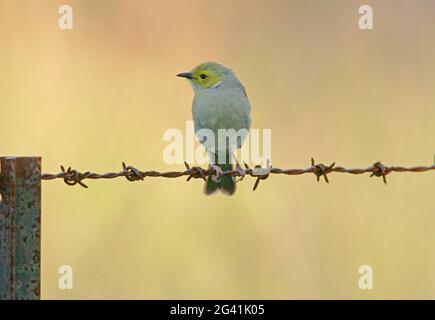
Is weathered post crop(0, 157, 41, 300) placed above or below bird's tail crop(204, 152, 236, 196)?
below

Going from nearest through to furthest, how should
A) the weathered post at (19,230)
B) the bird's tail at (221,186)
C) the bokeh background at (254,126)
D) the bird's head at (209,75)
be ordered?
the weathered post at (19,230) → the bird's tail at (221,186) → the bird's head at (209,75) → the bokeh background at (254,126)

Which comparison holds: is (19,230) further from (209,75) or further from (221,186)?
(209,75)

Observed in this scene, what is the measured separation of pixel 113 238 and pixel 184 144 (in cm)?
109

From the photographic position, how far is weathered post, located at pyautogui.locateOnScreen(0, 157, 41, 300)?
370 cm

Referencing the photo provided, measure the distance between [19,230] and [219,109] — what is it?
2.78m

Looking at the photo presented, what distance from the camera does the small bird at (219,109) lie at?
20.7 feet

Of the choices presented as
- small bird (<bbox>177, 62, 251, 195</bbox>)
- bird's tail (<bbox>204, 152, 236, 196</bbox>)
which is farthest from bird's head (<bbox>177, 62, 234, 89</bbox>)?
Answer: bird's tail (<bbox>204, 152, 236, 196</bbox>)

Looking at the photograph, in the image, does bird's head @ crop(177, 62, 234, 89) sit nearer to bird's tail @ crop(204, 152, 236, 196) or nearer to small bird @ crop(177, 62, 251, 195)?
small bird @ crop(177, 62, 251, 195)

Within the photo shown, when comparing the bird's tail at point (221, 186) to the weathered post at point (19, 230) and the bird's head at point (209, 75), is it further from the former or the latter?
the weathered post at point (19, 230)

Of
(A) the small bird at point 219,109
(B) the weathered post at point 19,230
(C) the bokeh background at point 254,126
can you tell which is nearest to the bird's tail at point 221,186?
(A) the small bird at point 219,109

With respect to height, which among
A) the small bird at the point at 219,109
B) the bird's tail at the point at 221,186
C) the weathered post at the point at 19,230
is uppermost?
the small bird at the point at 219,109

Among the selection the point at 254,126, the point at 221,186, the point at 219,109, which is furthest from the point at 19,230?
the point at 254,126

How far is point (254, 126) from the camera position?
8.97 metres

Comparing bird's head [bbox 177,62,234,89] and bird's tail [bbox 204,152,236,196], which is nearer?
bird's tail [bbox 204,152,236,196]
